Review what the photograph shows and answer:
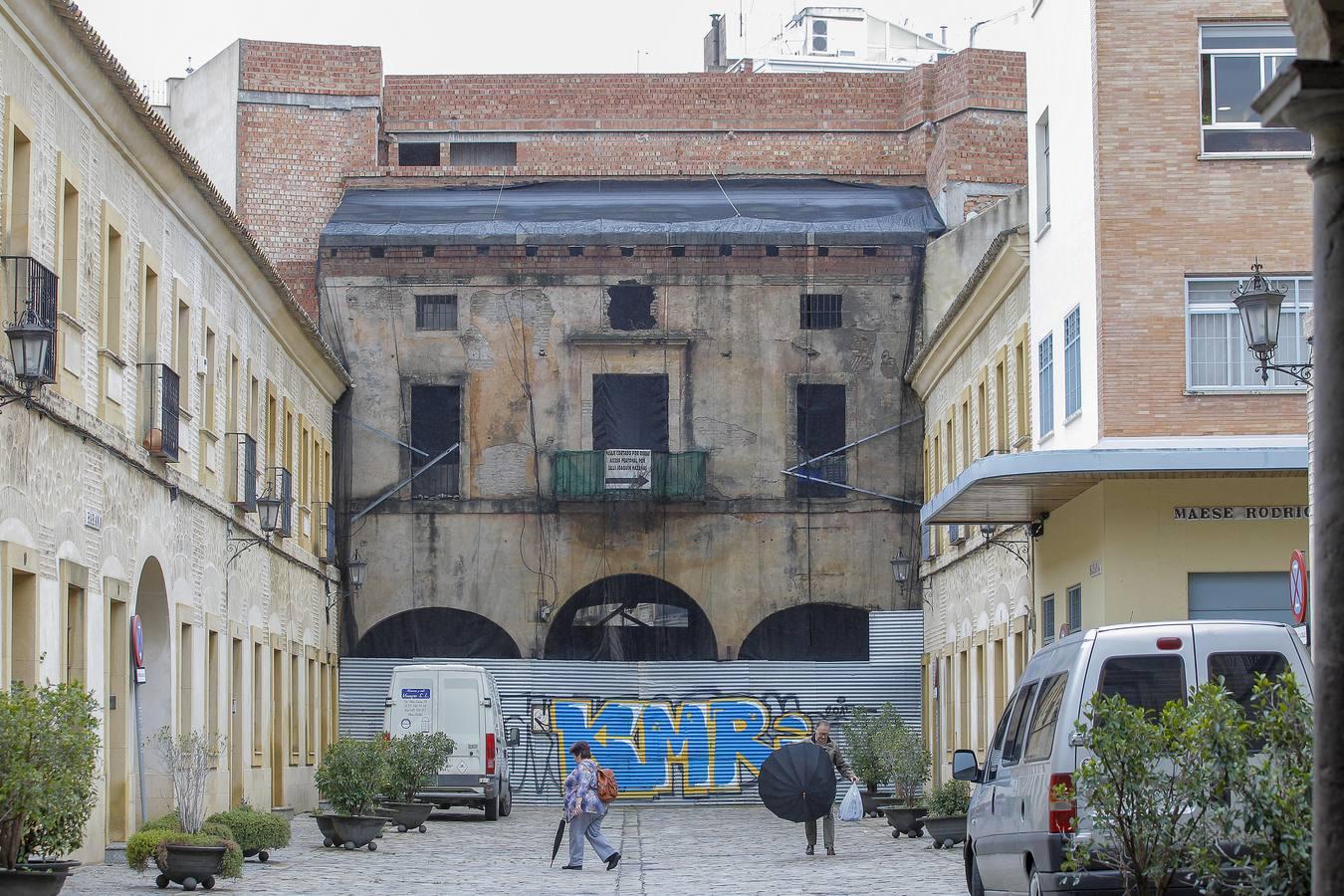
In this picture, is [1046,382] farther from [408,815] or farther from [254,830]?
[254,830]

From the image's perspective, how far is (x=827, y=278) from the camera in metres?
43.6

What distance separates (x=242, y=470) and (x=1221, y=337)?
Result: 1454 cm

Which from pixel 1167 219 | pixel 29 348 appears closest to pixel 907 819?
pixel 1167 219

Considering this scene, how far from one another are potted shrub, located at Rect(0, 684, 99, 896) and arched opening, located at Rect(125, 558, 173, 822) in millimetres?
11701

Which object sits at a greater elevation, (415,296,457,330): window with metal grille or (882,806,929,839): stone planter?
(415,296,457,330): window with metal grille

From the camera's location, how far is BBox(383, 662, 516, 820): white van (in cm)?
3459

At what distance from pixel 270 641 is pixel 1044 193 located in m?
14.5

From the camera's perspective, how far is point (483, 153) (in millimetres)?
50469

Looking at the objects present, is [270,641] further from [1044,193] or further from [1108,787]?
[1108,787]

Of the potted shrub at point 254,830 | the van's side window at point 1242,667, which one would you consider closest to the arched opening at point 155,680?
the potted shrub at point 254,830

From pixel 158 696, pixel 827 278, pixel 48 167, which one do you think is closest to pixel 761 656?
pixel 827 278

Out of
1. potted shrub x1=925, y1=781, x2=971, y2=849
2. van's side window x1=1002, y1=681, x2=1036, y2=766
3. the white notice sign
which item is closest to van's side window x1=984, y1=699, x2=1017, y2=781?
van's side window x1=1002, y1=681, x2=1036, y2=766

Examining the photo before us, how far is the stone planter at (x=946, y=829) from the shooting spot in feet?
84.6

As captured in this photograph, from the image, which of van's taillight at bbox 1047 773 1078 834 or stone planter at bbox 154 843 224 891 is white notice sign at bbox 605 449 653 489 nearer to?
stone planter at bbox 154 843 224 891
